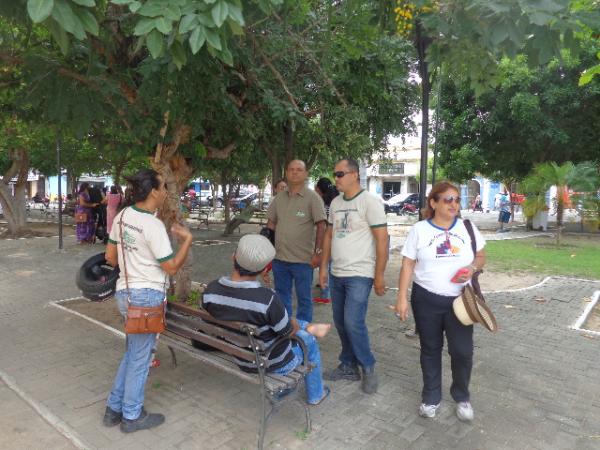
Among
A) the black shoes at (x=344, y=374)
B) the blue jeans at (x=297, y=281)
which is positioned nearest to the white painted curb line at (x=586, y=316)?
the black shoes at (x=344, y=374)

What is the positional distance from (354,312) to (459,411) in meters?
1.00

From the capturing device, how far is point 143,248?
3.09 m

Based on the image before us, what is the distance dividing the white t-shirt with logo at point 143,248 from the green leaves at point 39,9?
144 centimetres

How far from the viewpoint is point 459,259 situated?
10.6 ft

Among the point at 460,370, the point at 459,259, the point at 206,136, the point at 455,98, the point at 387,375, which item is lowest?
the point at 387,375

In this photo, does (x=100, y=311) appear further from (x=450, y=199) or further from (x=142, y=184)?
(x=450, y=199)

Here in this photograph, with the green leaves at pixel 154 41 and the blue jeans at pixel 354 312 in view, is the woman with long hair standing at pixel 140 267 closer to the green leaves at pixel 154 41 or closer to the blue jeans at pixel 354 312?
the green leaves at pixel 154 41

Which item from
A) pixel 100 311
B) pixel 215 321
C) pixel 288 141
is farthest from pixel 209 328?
pixel 288 141

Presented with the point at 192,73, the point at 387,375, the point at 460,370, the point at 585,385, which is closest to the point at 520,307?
the point at 585,385

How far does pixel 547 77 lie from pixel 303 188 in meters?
15.0

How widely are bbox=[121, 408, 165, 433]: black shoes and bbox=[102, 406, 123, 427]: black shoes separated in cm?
7

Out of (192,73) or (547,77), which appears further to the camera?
(547,77)

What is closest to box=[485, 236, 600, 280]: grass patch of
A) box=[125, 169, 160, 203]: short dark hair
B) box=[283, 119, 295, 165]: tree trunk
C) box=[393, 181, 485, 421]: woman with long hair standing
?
box=[283, 119, 295, 165]: tree trunk

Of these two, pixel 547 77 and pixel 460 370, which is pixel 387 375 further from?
pixel 547 77
